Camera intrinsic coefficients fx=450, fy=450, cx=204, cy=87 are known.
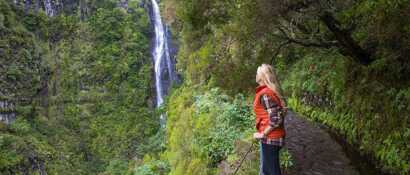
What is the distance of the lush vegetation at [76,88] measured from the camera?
40094 millimetres

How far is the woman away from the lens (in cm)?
424

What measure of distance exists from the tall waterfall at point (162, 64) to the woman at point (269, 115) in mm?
38031

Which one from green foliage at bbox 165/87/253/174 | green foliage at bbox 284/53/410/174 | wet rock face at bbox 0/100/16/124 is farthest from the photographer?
wet rock face at bbox 0/100/16/124

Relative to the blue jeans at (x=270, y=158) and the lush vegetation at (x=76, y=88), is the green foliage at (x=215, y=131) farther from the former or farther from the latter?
the lush vegetation at (x=76, y=88)

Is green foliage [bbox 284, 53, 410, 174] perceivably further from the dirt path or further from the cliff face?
the cliff face

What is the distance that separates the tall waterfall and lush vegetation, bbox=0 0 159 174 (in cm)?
277

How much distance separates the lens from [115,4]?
178 feet

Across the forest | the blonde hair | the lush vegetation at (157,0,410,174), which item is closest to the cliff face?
the forest

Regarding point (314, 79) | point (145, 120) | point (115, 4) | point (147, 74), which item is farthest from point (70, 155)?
Result: point (314, 79)

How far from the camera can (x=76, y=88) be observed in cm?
4950

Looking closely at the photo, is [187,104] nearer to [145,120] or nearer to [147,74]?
[145,120]

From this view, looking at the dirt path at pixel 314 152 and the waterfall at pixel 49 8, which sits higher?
the waterfall at pixel 49 8

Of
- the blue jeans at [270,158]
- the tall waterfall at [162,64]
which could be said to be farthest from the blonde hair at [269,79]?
the tall waterfall at [162,64]

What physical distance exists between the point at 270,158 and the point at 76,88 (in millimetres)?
47431
